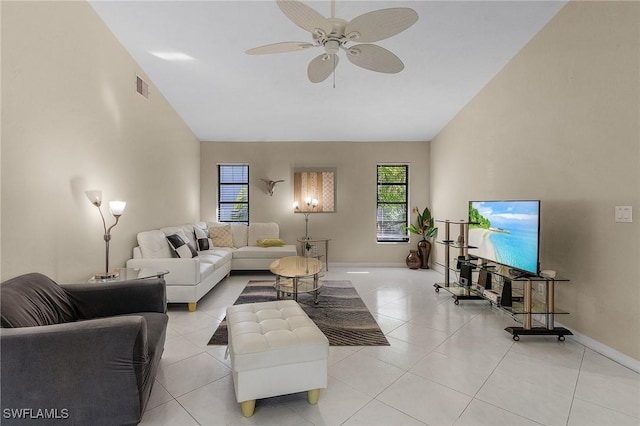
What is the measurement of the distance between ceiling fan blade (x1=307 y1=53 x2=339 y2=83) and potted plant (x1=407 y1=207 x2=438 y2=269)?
411 cm

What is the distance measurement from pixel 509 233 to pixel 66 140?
4354 millimetres

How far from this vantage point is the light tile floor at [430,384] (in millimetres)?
1701

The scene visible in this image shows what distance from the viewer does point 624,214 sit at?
2.27 m

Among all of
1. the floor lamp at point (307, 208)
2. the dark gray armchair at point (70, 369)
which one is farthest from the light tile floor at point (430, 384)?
the floor lamp at point (307, 208)

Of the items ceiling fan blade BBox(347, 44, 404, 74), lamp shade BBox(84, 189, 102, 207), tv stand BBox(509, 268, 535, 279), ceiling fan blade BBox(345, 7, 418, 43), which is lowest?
tv stand BBox(509, 268, 535, 279)

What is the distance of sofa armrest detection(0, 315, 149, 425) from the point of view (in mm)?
1350

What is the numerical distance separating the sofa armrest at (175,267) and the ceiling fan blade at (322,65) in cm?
249

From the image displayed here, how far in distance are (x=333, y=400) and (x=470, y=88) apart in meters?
4.41

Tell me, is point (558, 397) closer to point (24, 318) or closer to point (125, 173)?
point (24, 318)

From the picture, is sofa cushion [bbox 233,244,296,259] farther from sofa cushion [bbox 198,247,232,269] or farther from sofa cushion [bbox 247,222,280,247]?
sofa cushion [bbox 247,222,280,247]

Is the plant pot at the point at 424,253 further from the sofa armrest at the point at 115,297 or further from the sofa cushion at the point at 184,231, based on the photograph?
the sofa armrest at the point at 115,297

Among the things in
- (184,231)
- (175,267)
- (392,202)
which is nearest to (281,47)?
(175,267)

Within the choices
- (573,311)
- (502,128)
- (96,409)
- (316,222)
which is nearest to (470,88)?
(502,128)

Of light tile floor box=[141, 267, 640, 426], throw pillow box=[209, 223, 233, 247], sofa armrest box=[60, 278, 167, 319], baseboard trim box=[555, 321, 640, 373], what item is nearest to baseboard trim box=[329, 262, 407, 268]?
throw pillow box=[209, 223, 233, 247]
